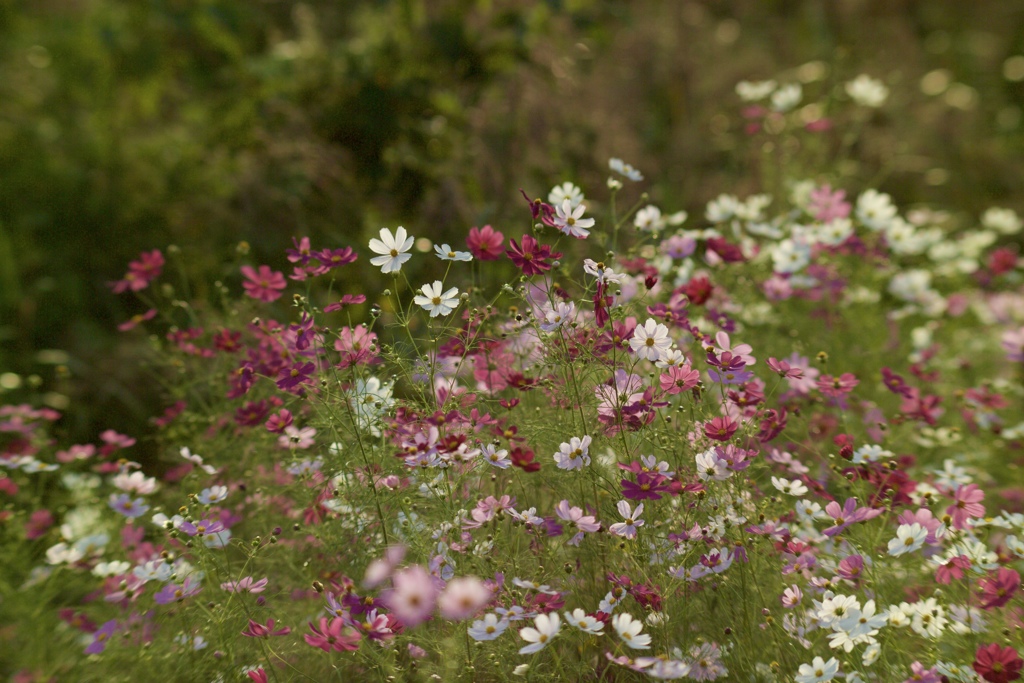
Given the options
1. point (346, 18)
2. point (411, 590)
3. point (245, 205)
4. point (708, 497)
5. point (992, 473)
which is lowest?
point (411, 590)

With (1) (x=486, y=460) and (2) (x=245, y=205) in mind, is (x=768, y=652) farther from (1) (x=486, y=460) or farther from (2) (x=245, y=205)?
(2) (x=245, y=205)

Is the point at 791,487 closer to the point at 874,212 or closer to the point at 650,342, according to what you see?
the point at 650,342

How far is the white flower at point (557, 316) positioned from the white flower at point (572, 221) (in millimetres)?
134

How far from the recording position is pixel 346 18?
4.37m

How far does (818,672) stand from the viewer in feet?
4.70

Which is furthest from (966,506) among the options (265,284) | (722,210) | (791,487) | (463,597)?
(265,284)

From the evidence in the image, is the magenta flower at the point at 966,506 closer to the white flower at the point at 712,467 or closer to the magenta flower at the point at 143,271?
the white flower at the point at 712,467

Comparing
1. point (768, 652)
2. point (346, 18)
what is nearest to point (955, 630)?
point (768, 652)

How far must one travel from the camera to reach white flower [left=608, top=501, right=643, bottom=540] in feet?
4.88

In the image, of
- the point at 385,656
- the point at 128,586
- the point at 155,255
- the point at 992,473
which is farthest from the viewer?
the point at 992,473

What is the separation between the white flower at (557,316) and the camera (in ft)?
5.08

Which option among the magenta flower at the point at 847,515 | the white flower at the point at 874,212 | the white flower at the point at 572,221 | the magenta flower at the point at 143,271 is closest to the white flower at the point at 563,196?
the white flower at the point at 572,221

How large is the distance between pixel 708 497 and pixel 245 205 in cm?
226

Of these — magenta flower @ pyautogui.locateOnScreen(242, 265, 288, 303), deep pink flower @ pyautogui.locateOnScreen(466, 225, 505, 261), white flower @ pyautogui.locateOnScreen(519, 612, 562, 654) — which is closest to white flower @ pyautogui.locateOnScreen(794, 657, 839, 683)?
white flower @ pyautogui.locateOnScreen(519, 612, 562, 654)
